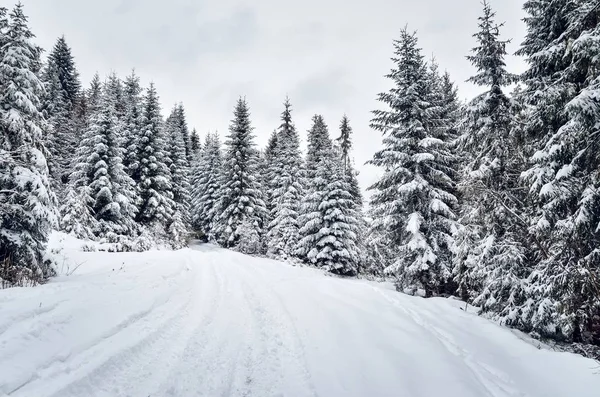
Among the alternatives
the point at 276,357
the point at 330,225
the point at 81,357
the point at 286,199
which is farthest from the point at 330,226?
→ the point at 81,357

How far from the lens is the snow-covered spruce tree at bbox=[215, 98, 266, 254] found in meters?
30.0

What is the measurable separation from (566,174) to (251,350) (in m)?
8.81

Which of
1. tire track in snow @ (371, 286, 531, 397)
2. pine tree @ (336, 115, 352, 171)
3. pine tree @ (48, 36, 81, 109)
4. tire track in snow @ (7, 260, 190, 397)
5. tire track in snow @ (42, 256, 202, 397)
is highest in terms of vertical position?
pine tree @ (48, 36, 81, 109)

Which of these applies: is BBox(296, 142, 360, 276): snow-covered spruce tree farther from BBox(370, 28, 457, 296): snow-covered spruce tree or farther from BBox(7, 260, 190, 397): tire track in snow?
BBox(7, 260, 190, 397): tire track in snow

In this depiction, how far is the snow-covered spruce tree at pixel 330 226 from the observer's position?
2109cm

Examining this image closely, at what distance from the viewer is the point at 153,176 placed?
28.6m

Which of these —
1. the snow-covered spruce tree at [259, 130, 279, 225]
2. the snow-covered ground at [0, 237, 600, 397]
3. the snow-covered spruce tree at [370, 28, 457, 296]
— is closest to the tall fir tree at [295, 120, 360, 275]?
the snow-covered spruce tree at [370, 28, 457, 296]

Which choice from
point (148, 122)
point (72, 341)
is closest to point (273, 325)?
point (72, 341)

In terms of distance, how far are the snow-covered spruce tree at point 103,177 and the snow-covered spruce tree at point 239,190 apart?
939cm

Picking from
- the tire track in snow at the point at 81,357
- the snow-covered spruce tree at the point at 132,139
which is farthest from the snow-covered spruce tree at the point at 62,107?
the tire track in snow at the point at 81,357

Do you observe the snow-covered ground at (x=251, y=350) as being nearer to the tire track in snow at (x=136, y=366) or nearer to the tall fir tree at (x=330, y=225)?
the tire track in snow at (x=136, y=366)

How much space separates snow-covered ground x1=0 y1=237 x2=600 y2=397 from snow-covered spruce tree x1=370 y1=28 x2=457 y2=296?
585 centimetres

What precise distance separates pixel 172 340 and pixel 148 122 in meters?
27.8

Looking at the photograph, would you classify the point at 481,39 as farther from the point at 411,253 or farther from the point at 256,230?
the point at 256,230
